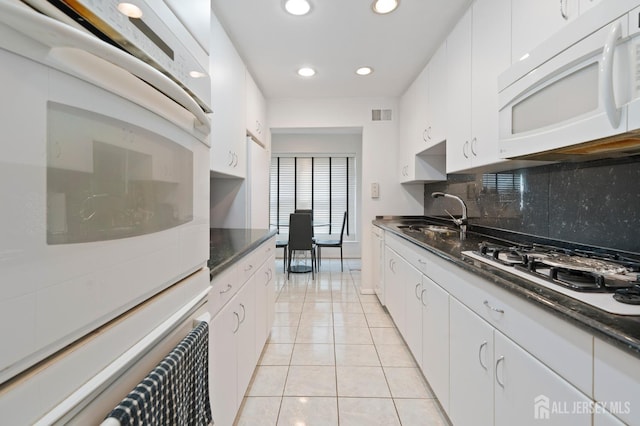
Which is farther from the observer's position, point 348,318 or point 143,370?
point 348,318

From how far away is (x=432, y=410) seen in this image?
62.8 inches

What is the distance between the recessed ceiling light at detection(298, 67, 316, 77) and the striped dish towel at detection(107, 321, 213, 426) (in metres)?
2.64

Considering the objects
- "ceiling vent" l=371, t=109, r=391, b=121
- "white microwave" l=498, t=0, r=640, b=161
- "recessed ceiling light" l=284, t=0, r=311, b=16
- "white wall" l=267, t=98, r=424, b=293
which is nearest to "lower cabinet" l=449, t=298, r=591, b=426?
"white microwave" l=498, t=0, r=640, b=161

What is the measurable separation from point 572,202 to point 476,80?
891mm

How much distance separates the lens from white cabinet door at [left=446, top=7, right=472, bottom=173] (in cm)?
192

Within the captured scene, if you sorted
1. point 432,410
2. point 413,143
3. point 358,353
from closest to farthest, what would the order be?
1. point 432,410
2. point 358,353
3. point 413,143

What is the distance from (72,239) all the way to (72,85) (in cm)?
23

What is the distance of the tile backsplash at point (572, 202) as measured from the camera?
3.96 feet

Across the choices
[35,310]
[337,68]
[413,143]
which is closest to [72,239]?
[35,310]

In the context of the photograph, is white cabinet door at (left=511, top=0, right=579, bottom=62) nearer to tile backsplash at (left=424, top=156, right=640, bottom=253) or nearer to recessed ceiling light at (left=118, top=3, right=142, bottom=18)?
tile backsplash at (left=424, top=156, right=640, bottom=253)

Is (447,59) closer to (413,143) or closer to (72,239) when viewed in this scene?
(413,143)

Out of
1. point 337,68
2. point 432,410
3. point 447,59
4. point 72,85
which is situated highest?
point 337,68

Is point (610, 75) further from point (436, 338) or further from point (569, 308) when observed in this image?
point (436, 338)

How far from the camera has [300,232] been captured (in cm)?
457
